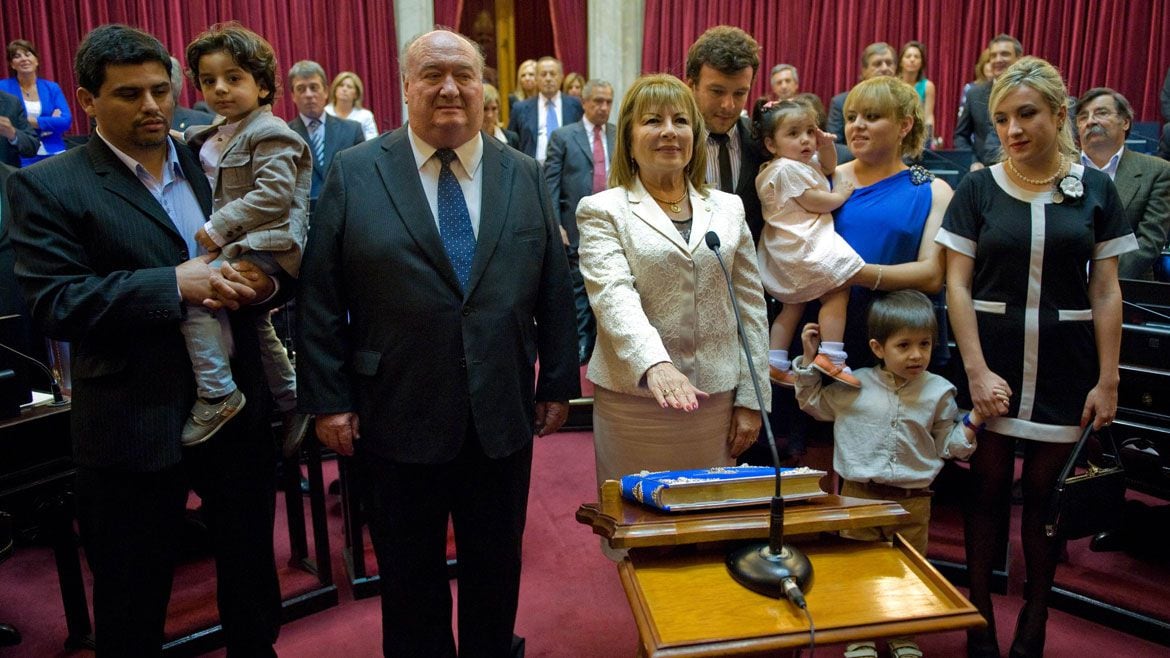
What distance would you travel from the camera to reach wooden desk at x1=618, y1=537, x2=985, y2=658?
45.5 inches

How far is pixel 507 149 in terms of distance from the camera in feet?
6.36

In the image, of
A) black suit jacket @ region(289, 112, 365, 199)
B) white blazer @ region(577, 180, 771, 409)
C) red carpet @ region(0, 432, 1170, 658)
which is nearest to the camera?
white blazer @ region(577, 180, 771, 409)

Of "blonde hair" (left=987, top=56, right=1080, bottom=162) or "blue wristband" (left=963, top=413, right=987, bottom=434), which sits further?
"blue wristband" (left=963, top=413, right=987, bottom=434)

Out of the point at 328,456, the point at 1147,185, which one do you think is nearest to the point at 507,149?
the point at 328,456

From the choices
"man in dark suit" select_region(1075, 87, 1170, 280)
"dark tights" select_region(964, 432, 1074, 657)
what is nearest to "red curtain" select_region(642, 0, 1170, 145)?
"man in dark suit" select_region(1075, 87, 1170, 280)

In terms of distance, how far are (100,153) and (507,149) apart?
2.81 ft

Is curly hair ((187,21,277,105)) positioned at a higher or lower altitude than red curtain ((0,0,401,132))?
lower

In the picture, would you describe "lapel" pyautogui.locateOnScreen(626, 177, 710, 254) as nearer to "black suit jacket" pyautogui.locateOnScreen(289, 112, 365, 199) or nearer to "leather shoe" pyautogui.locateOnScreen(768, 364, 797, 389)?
"leather shoe" pyautogui.locateOnScreen(768, 364, 797, 389)

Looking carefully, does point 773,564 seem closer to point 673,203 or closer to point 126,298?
point 673,203

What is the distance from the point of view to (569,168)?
4707 mm

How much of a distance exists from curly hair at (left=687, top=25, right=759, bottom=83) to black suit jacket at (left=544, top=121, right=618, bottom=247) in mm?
2276

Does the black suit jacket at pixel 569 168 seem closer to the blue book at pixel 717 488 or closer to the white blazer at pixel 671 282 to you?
the white blazer at pixel 671 282

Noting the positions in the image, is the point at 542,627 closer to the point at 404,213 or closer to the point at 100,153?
the point at 404,213

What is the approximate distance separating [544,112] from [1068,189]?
14.7 ft
